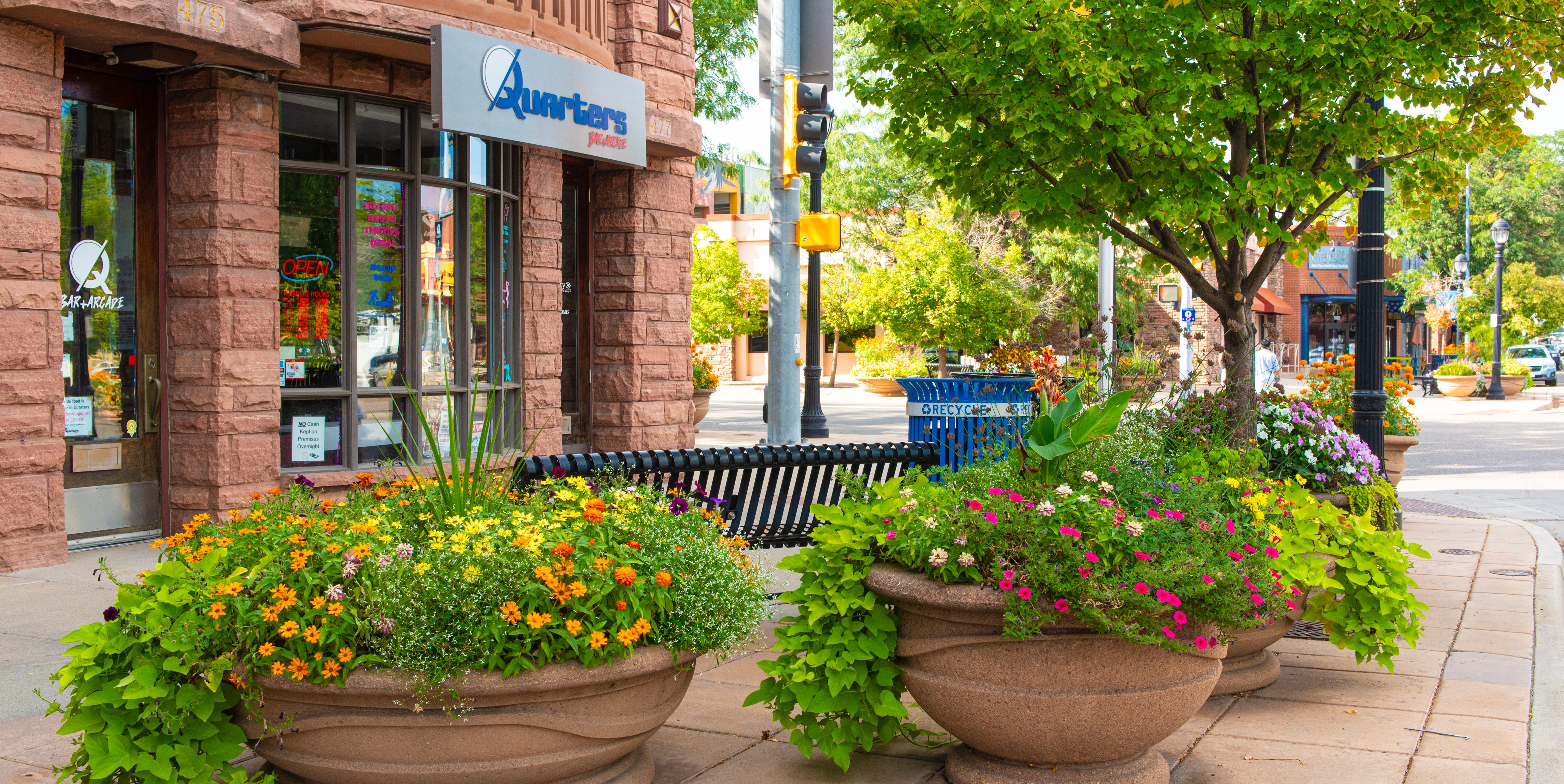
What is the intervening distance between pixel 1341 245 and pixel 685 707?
57695 mm

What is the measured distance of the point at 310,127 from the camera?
8.76 m

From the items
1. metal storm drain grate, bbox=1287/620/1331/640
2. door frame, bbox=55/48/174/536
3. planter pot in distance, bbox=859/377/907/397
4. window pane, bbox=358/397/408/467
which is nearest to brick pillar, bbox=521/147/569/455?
window pane, bbox=358/397/408/467

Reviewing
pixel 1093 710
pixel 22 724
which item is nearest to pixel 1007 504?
pixel 1093 710

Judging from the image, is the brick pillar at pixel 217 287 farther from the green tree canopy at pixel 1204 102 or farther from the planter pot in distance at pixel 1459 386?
the planter pot in distance at pixel 1459 386

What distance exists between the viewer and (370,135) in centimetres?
913

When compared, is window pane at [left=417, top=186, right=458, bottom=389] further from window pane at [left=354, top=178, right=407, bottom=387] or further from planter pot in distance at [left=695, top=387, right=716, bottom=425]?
planter pot in distance at [left=695, top=387, right=716, bottom=425]

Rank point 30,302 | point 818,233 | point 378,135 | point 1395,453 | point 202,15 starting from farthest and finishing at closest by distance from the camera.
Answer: point 1395,453
point 818,233
point 378,135
point 202,15
point 30,302

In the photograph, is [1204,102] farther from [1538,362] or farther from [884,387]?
[1538,362]

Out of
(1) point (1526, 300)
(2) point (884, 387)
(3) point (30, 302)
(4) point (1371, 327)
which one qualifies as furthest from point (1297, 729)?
(1) point (1526, 300)

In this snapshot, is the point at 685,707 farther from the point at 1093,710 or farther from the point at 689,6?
the point at 689,6

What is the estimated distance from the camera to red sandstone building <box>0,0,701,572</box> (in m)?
7.26

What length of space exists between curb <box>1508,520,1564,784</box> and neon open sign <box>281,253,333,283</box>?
25.7 ft

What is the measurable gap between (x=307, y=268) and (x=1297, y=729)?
284 inches

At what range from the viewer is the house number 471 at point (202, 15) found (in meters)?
7.35
